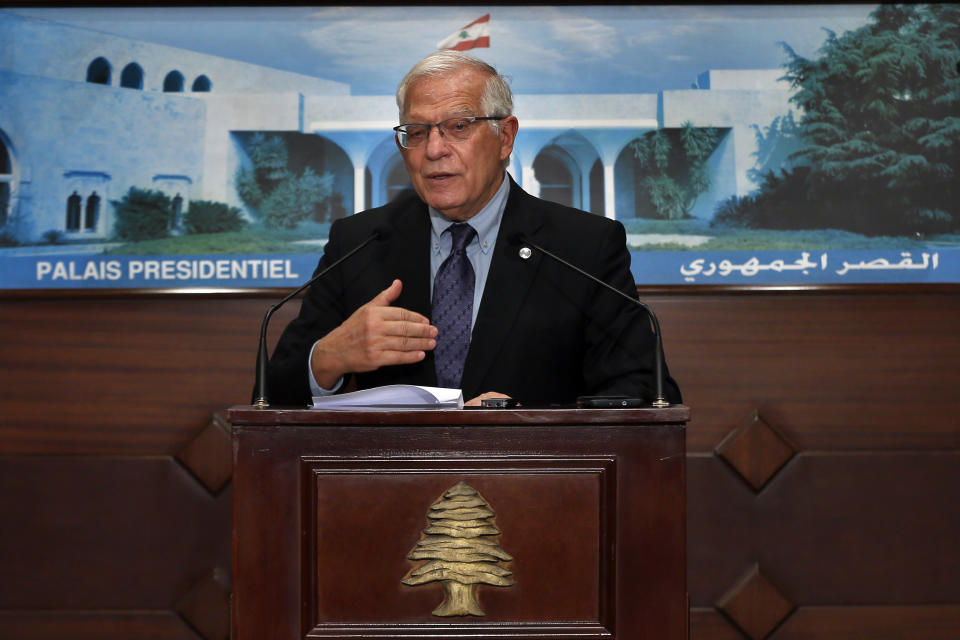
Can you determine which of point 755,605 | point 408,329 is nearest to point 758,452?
point 755,605

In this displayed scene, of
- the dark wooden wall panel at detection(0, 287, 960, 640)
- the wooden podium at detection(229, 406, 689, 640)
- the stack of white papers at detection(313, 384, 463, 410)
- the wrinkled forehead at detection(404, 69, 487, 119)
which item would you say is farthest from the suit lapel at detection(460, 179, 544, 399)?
the dark wooden wall panel at detection(0, 287, 960, 640)

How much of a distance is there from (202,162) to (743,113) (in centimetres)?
157

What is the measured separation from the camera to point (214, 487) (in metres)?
2.42

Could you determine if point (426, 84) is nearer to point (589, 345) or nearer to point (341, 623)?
point (589, 345)

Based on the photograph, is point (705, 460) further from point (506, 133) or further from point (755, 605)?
point (506, 133)

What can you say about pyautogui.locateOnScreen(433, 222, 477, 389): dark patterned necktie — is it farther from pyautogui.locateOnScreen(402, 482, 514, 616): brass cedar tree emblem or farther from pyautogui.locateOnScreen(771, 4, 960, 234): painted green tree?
pyautogui.locateOnScreen(771, 4, 960, 234): painted green tree

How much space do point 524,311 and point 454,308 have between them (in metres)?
0.15

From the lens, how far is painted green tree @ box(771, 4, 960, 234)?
2604mm

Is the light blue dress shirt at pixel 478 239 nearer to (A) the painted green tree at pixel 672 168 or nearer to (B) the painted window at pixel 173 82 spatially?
(A) the painted green tree at pixel 672 168

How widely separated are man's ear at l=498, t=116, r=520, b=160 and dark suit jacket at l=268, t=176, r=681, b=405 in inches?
4.2

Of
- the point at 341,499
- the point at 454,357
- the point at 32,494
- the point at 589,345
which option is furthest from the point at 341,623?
the point at 32,494

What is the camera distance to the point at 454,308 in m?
1.84

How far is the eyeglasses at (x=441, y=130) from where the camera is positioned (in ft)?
6.00

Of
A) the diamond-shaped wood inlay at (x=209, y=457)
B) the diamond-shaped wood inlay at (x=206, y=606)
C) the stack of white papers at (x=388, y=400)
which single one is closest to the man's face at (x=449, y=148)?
the stack of white papers at (x=388, y=400)
